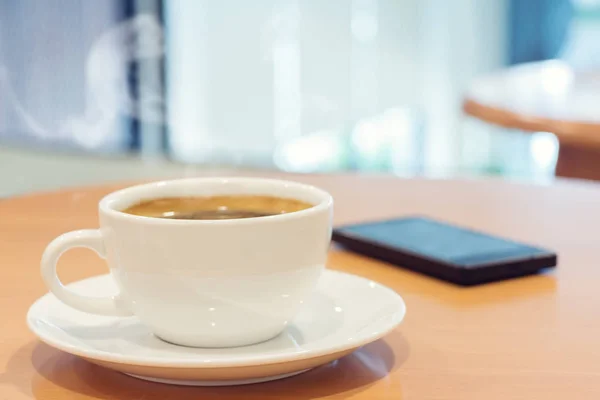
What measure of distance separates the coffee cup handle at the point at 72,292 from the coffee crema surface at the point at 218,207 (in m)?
0.04

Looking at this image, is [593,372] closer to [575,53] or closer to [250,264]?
[250,264]

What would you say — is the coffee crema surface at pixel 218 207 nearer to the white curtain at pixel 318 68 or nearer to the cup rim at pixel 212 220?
the cup rim at pixel 212 220

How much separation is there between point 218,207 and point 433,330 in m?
0.14

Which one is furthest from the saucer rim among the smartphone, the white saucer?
the smartphone

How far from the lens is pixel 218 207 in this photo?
0.49 meters

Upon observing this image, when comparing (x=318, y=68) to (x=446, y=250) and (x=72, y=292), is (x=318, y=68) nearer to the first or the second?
(x=446, y=250)

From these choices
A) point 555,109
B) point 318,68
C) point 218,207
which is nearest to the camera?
point 218,207

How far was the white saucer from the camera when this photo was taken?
39cm

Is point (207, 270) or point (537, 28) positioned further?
point (537, 28)

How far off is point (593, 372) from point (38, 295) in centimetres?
33

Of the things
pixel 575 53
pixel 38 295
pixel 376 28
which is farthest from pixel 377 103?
pixel 38 295

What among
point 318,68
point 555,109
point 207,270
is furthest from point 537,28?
point 207,270

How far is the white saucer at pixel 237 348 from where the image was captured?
386mm

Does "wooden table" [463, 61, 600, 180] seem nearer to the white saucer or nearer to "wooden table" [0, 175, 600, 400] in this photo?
"wooden table" [0, 175, 600, 400]
